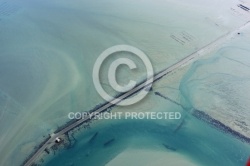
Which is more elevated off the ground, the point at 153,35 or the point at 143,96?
the point at 153,35

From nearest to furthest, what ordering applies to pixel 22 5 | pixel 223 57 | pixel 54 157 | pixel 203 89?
pixel 54 157, pixel 203 89, pixel 223 57, pixel 22 5

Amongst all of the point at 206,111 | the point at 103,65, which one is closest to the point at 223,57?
the point at 206,111

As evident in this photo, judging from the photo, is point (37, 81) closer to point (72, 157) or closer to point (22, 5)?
point (72, 157)

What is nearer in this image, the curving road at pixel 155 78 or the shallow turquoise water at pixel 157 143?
the shallow turquoise water at pixel 157 143

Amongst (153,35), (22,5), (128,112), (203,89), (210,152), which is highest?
(22,5)

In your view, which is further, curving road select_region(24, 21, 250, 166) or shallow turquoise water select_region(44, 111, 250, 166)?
curving road select_region(24, 21, 250, 166)

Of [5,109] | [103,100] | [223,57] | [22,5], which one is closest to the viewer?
[5,109]

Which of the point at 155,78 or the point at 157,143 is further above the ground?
the point at 155,78

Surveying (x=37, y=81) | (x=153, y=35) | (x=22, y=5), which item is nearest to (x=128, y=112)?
(x=37, y=81)

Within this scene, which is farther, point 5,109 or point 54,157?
point 5,109

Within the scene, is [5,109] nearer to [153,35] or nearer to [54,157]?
[54,157]

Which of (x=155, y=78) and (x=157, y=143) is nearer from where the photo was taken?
(x=157, y=143)
